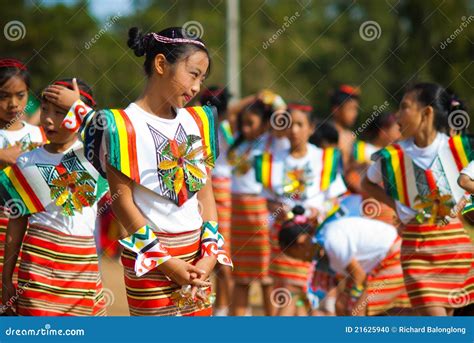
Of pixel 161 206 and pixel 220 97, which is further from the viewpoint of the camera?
pixel 220 97

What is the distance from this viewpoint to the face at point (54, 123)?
421cm

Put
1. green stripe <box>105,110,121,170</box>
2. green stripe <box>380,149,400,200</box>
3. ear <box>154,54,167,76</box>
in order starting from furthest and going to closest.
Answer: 1. green stripe <box>380,149,400,200</box>
2. ear <box>154,54,167,76</box>
3. green stripe <box>105,110,121,170</box>

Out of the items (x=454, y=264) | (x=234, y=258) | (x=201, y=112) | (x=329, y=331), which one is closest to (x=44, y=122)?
(x=201, y=112)

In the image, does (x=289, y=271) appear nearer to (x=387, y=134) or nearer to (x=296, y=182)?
(x=296, y=182)

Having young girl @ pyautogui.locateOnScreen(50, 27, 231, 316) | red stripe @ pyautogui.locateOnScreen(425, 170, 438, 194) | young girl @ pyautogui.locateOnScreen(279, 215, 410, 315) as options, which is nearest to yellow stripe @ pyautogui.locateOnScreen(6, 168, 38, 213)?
young girl @ pyautogui.locateOnScreen(50, 27, 231, 316)

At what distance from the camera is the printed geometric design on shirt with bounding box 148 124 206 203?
3.56 meters

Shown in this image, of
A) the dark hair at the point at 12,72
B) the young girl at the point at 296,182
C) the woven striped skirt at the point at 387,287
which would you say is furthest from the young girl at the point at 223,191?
the dark hair at the point at 12,72

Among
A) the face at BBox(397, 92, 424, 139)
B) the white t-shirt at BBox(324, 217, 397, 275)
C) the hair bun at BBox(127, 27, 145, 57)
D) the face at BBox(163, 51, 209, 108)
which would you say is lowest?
the white t-shirt at BBox(324, 217, 397, 275)

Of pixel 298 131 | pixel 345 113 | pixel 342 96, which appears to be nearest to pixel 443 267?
pixel 298 131

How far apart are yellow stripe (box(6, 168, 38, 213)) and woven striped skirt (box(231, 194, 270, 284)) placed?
344 centimetres

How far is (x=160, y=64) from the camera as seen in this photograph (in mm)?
3648

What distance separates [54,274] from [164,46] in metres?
1.19

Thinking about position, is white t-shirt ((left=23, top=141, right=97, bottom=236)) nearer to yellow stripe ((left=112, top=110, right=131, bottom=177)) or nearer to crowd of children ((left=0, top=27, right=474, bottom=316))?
crowd of children ((left=0, top=27, right=474, bottom=316))

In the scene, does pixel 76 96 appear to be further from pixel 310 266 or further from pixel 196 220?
pixel 310 266
